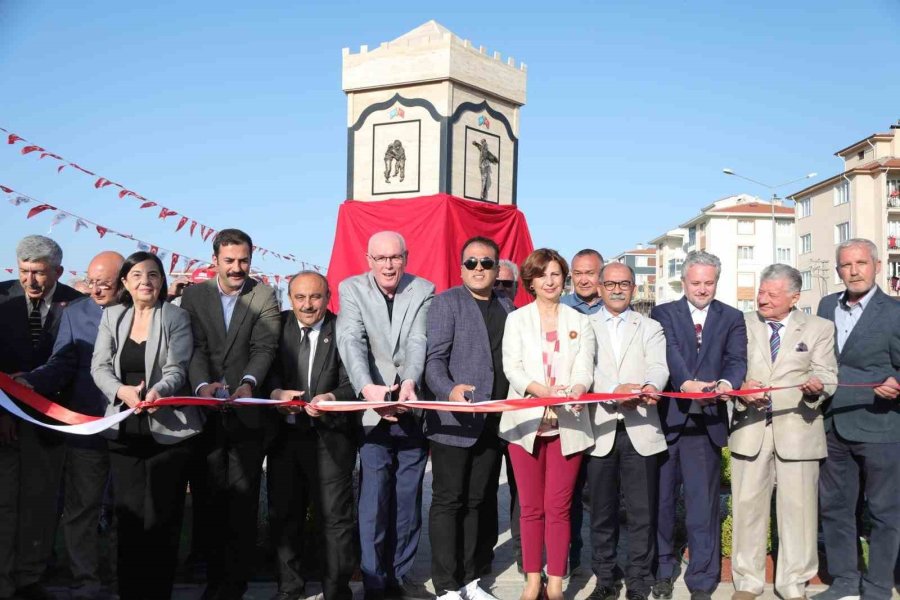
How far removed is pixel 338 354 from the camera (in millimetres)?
4605

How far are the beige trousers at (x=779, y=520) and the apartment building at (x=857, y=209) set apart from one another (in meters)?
36.8

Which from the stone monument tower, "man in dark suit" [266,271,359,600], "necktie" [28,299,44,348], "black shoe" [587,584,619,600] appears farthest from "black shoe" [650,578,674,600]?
the stone monument tower

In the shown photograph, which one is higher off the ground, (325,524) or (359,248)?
(359,248)

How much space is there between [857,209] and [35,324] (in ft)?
141

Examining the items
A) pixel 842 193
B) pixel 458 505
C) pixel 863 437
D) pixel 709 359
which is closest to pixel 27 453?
pixel 458 505

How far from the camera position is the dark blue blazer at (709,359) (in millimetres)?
4582

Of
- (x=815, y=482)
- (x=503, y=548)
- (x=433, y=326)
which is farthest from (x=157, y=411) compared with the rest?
(x=815, y=482)

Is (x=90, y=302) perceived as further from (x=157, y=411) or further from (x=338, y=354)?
(x=338, y=354)

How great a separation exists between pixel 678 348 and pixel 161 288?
297 cm

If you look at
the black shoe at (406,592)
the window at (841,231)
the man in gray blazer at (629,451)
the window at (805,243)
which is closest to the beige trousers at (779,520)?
the man in gray blazer at (629,451)

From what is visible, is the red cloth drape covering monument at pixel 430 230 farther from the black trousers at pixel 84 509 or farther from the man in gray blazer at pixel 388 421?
the black trousers at pixel 84 509

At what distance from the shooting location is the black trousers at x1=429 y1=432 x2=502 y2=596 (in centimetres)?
431

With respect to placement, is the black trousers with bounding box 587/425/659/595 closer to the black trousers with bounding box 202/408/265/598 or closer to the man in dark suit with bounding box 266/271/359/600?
the man in dark suit with bounding box 266/271/359/600

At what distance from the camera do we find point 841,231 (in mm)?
42594
